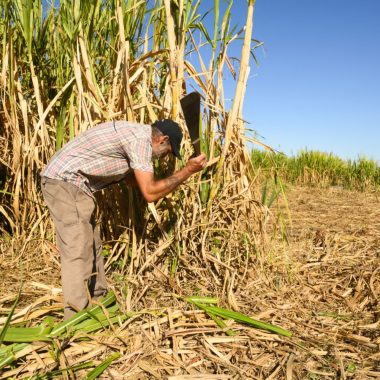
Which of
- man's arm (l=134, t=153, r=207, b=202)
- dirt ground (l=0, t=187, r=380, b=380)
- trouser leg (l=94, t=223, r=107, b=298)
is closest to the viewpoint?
dirt ground (l=0, t=187, r=380, b=380)

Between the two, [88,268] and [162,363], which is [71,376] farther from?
[88,268]

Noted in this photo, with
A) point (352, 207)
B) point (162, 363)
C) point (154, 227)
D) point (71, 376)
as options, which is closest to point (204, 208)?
point (154, 227)

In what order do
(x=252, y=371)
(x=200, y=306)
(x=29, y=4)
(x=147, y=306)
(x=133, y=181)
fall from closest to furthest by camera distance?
1. (x=252, y=371)
2. (x=200, y=306)
3. (x=147, y=306)
4. (x=133, y=181)
5. (x=29, y=4)

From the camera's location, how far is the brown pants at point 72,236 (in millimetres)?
2145

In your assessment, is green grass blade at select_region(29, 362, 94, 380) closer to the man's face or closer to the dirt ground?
the dirt ground

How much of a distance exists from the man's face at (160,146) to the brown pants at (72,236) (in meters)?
0.48

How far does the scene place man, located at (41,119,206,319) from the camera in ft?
6.93

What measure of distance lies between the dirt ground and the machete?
0.86 meters

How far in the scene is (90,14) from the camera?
8.42 ft

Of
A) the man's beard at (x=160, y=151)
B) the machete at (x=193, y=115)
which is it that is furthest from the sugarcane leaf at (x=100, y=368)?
the machete at (x=193, y=115)

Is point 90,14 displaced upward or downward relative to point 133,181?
upward

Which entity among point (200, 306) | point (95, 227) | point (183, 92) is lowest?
point (200, 306)

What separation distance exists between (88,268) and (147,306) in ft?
1.32

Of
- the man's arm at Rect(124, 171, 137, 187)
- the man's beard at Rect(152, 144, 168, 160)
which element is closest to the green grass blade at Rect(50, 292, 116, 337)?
the man's arm at Rect(124, 171, 137, 187)
